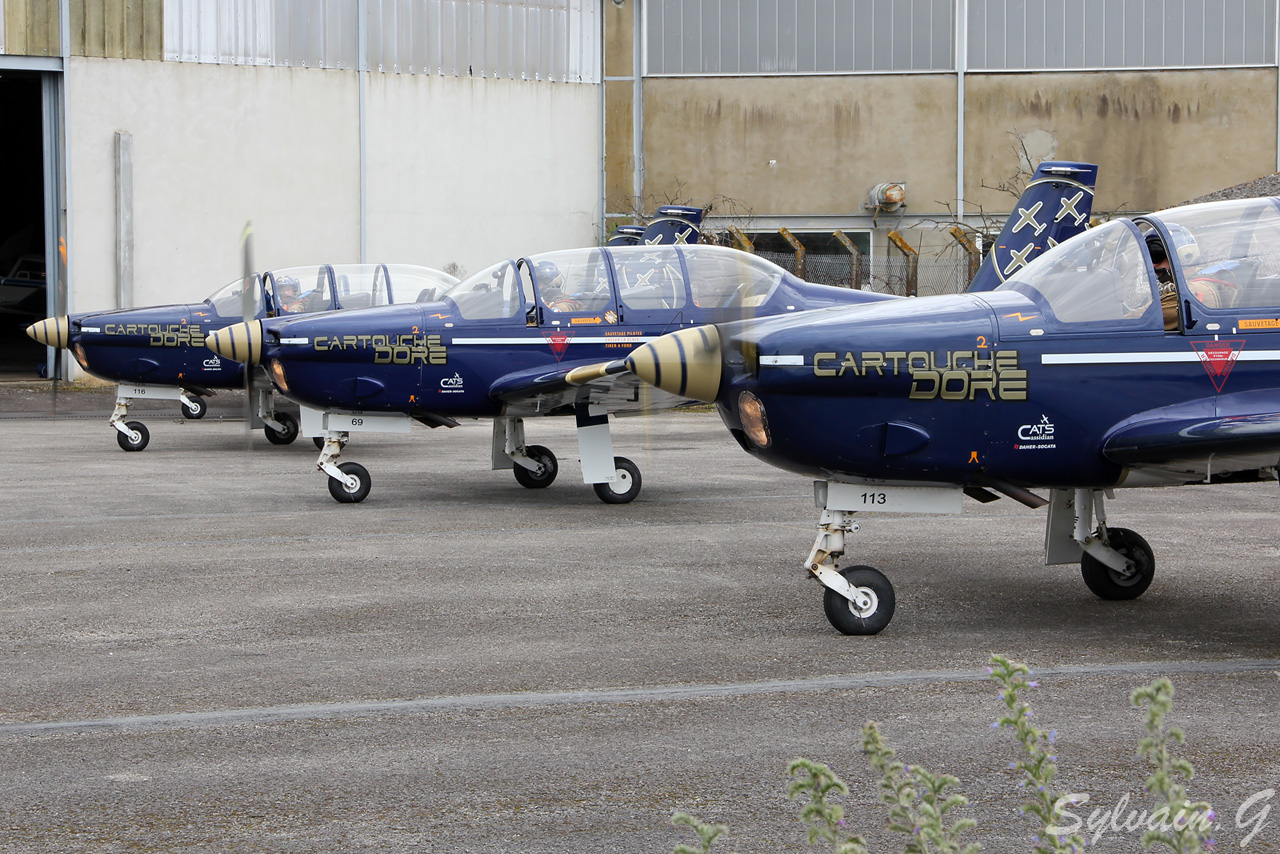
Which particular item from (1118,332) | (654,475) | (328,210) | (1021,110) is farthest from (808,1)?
(1118,332)

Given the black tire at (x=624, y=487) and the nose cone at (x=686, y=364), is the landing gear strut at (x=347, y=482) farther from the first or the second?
the nose cone at (x=686, y=364)

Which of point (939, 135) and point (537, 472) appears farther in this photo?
point (939, 135)

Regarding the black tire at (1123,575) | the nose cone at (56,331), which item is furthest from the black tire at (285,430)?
the black tire at (1123,575)

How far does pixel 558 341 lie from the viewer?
11258 millimetres

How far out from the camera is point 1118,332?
20.2ft

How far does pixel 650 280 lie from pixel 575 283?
64cm

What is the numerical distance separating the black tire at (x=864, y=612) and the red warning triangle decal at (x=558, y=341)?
5289mm

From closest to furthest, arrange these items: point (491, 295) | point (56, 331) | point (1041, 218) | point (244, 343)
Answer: point (491, 295)
point (244, 343)
point (1041, 218)
point (56, 331)

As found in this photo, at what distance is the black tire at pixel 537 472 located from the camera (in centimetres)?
1219

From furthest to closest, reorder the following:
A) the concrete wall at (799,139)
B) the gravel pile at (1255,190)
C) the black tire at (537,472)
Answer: the concrete wall at (799,139) → the gravel pile at (1255,190) → the black tire at (537,472)

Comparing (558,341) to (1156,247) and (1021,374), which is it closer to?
(1021,374)

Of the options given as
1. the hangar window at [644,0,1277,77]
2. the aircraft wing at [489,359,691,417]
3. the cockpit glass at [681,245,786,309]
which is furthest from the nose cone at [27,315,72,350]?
the hangar window at [644,0,1277,77]

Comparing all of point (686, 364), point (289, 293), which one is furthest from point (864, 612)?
point (289, 293)

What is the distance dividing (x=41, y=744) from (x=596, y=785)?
2058 millimetres
